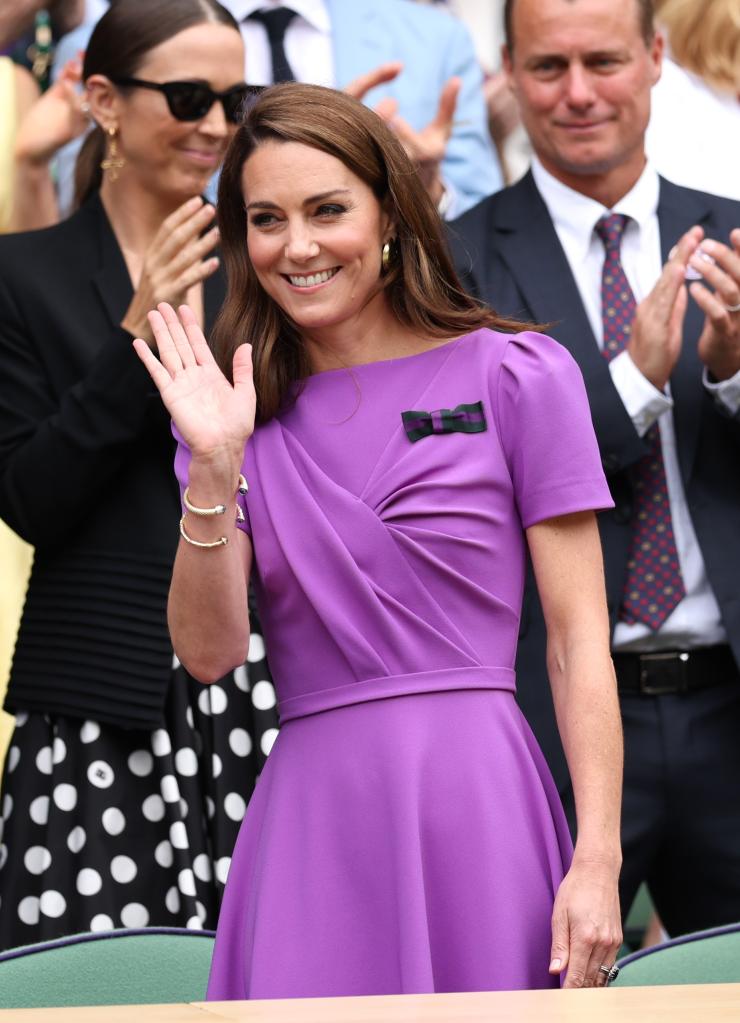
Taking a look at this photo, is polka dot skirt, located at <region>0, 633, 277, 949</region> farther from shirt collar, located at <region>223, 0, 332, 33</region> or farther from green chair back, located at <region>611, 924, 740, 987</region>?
shirt collar, located at <region>223, 0, 332, 33</region>

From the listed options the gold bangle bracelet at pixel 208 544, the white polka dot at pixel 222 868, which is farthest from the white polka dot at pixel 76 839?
the gold bangle bracelet at pixel 208 544

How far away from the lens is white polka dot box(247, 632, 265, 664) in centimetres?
321

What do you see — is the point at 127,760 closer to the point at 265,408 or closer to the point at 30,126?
the point at 265,408

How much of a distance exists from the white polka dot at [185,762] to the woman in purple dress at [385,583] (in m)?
0.74

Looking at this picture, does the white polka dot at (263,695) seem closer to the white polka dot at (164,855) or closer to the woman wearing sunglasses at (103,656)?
the woman wearing sunglasses at (103,656)

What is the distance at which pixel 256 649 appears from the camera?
322 centimetres

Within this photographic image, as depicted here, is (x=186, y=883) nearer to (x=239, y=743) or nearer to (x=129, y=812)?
(x=129, y=812)

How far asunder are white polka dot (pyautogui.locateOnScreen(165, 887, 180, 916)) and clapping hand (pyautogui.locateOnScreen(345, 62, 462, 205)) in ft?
5.15

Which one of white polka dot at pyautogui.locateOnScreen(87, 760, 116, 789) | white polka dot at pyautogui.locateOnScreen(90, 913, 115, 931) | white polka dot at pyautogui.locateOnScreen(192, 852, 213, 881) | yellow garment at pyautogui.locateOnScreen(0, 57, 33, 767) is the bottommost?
white polka dot at pyautogui.locateOnScreen(90, 913, 115, 931)

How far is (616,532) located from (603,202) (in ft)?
2.39

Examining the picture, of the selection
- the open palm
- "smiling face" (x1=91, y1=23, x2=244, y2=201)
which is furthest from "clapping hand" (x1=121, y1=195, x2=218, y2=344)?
the open palm

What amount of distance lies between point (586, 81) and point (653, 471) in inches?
30.7

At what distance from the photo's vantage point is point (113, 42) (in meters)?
3.44

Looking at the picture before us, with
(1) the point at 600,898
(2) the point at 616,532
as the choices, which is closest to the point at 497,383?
(1) the point at 600,898
